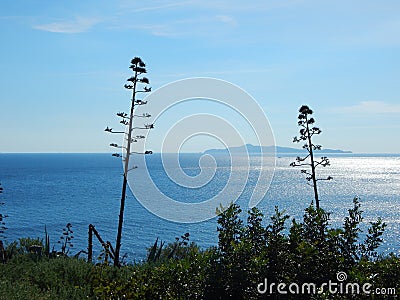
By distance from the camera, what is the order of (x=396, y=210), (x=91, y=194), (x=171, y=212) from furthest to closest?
1. (x=91, y=194)
2. (x=396, y=210)
3. (x=171, y=212)

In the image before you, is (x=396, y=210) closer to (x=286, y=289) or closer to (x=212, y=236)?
(x=212, y=236)

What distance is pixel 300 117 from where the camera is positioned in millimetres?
9664

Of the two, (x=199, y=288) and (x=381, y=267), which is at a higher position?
(x=381, y=267)

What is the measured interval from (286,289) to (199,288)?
2.40ft

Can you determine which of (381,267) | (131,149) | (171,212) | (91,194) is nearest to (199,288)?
(381,267)

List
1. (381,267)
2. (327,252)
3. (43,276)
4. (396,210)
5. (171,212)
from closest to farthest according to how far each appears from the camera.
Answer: (381,267) < (327,252) < (43,276) < (171,212) < (396,210)

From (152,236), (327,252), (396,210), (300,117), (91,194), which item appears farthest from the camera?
(91,194)

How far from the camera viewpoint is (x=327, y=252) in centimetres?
408

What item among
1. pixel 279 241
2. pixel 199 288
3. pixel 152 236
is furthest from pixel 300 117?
pixel 152 236

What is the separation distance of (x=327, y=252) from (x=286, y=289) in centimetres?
54

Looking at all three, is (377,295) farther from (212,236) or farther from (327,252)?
(212,236)

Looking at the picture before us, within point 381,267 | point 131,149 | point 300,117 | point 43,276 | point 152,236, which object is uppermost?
point 300,117

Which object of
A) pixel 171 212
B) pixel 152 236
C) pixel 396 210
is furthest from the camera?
pixel 396 210

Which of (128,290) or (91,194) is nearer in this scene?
(128,290)
